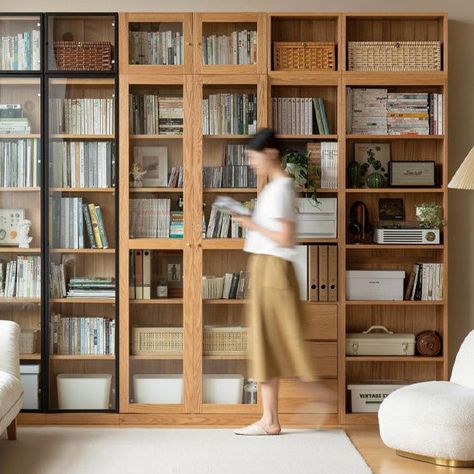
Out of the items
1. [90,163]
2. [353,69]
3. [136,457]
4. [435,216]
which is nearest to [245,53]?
[353,69]

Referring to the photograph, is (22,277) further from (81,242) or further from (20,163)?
(20,163)

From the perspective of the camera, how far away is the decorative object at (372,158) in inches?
220

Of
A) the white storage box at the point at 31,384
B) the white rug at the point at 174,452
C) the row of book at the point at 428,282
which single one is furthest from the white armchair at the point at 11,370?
the row of book at the point at 428,282

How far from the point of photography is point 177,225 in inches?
215

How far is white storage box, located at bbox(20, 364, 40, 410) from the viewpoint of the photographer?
5.47m

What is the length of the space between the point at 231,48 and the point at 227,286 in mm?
1405

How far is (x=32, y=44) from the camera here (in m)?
5.45

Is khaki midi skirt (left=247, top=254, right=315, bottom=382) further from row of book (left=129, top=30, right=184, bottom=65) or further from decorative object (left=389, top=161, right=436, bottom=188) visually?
row of book (left=129, top=30, right=184, bottom=65)

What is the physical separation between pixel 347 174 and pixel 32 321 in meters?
2.08

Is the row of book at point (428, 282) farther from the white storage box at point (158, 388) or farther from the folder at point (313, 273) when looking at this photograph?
the white storage box at point (158, 388)

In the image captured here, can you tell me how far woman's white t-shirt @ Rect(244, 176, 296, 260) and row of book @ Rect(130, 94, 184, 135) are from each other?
90 cm

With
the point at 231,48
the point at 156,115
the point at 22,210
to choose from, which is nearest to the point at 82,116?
the point at 156,115

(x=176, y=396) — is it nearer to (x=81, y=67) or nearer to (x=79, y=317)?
(x=79, y=317)

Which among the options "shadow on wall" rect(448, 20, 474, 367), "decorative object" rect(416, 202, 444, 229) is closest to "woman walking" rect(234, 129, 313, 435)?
"decorative object" rect(416, 202, 444, 229)
